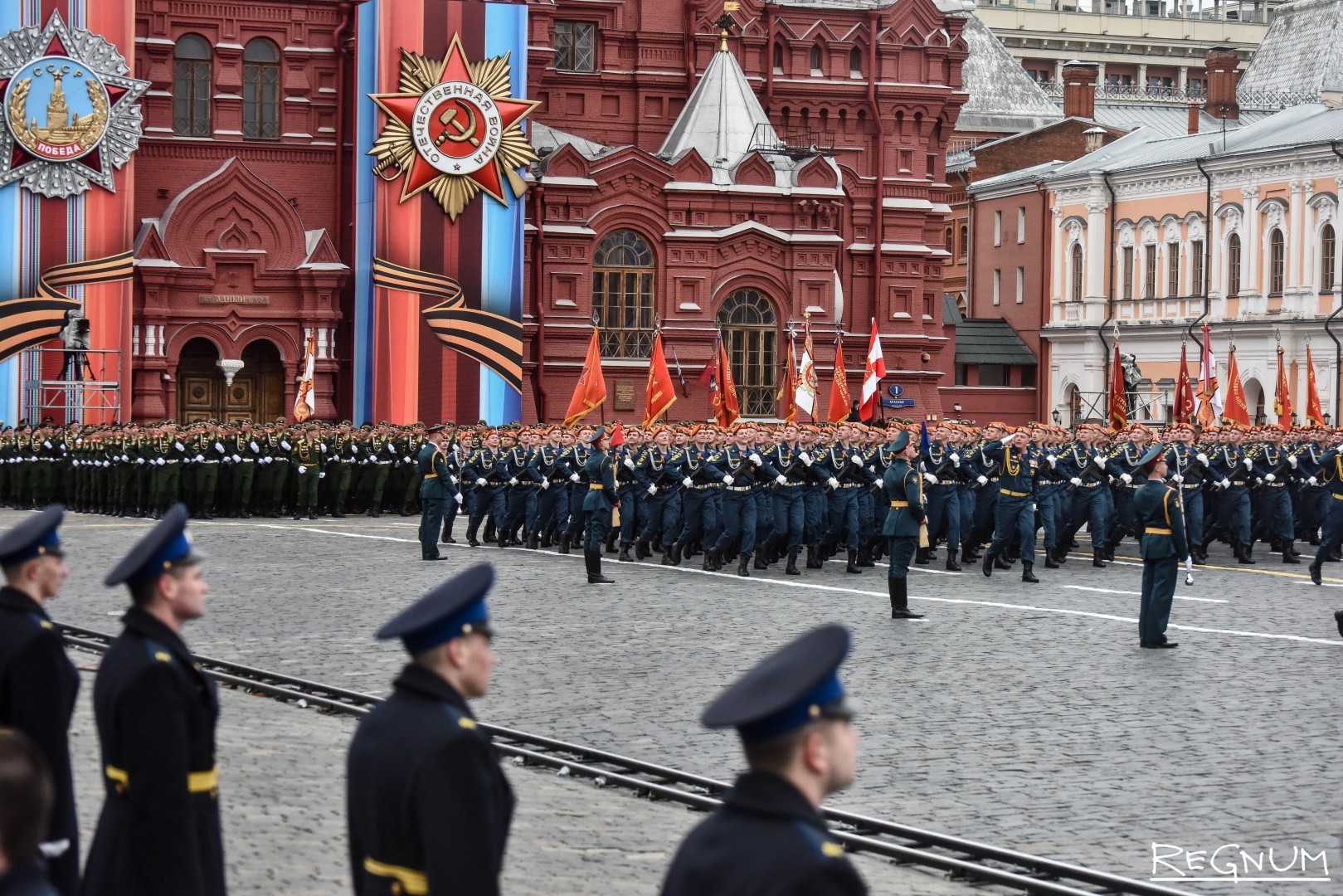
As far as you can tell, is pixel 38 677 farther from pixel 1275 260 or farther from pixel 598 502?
pixel 1275 260

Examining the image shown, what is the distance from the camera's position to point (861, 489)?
22922 millimetres

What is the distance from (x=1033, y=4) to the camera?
9681 centimetres

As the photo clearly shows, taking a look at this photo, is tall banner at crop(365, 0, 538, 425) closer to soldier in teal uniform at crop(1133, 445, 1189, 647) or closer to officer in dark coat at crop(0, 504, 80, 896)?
soldier in teal uniform at crop(1133, 445, 1189, 647)

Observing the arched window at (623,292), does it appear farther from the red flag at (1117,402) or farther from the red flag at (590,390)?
the red flag at (1117,402)

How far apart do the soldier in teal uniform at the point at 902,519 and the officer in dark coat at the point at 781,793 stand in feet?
44.9

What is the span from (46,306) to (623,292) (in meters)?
12.7

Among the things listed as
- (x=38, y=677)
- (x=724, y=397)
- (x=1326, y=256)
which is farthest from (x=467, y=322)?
(x=38, y=677)

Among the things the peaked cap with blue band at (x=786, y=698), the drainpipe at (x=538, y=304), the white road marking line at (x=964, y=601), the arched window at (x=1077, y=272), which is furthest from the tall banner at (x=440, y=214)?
the peaked cap with blue band at (x=786, y=698)

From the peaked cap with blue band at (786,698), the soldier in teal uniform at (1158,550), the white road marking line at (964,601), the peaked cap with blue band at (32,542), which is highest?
the peaked cap with blue band at (32,542)

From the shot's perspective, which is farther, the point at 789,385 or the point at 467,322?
the point at 789,385

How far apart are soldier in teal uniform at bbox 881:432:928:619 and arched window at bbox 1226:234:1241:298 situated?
3545 centimetres

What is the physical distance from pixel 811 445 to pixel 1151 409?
31.6 meters

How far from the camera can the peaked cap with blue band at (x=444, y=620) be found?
14.8 feet

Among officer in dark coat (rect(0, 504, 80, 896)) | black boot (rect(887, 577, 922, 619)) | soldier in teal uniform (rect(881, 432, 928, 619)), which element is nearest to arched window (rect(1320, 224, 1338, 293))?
soldier in teal uniform (rect(881, 432, 928, 619))
